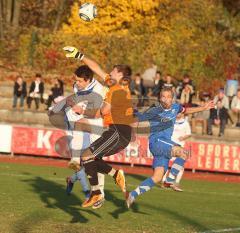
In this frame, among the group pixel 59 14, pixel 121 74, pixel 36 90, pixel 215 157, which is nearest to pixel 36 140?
pixel 36 90

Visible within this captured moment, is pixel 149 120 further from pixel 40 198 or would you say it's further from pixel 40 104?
pixel 40 104

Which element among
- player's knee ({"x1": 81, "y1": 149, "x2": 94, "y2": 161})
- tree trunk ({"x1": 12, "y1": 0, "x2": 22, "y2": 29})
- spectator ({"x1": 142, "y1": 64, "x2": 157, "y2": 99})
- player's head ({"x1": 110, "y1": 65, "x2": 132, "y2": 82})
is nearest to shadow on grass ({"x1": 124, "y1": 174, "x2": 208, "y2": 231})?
player's knee ({"x1": 81, "y1": 149, "x2": 94, "y2": 161})

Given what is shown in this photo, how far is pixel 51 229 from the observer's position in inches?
472

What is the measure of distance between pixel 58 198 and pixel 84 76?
11.2ft

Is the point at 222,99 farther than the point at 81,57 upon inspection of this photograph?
Yes

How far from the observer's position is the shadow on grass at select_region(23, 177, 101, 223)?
13738mm

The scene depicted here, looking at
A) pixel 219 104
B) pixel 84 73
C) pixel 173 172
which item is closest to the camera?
pixel 84 73

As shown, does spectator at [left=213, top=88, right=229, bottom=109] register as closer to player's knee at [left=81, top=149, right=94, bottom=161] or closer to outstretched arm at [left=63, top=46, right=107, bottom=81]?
player's knee at [left=81, top=149, right=94, bottom=161]

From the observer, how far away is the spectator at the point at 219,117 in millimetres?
30625

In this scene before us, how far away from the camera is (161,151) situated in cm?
1402

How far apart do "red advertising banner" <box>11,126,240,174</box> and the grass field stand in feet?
21.5

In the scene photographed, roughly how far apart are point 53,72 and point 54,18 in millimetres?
7396

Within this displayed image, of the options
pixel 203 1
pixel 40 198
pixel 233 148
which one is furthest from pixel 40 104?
pixel 40 198

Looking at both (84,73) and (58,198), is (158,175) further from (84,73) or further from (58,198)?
(58,198)
